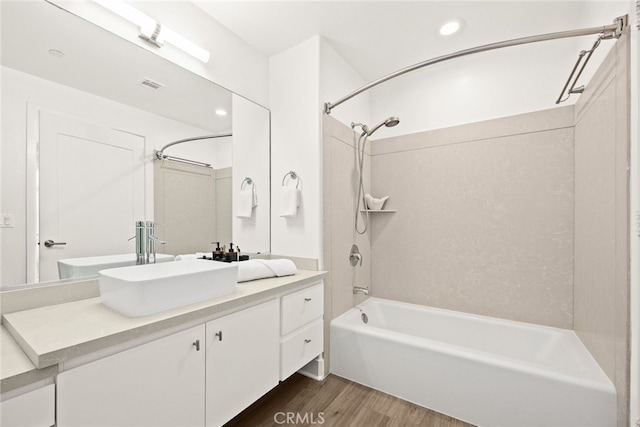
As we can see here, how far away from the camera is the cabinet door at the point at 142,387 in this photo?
833 millimetres

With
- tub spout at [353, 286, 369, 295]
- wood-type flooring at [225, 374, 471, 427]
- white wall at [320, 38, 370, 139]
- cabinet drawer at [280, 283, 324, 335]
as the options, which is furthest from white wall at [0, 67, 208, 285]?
tub spout at [353, 286, 369, 295]

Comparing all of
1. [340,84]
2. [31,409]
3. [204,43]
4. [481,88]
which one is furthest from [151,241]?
[481,88]

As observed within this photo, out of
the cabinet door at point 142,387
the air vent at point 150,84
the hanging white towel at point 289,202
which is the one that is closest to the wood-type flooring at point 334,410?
the cabinet door at point 142,387

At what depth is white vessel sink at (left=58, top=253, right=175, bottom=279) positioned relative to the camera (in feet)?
4.03

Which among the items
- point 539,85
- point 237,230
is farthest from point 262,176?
point 539,85

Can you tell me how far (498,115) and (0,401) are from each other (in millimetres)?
2942

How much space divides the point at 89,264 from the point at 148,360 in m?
0.64

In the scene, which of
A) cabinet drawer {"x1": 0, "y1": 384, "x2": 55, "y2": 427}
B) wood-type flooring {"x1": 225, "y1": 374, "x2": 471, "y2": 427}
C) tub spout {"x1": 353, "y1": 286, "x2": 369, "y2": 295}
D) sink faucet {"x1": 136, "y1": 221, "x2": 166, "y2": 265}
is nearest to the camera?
cabinet drawer {"x1": 0, "y1": 384, "x2": 55, "y2": 427}

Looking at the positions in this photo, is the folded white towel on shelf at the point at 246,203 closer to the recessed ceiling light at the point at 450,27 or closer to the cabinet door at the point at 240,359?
the cabinet door at the point at 240,359

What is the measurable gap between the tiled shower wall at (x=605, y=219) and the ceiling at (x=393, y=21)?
0.46m

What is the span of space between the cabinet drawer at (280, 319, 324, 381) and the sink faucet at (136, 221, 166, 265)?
2.93 feet

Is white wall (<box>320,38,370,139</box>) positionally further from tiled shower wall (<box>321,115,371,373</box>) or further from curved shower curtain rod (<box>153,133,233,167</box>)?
curved shower curtain rod (<box>153,133,233,167</box>)

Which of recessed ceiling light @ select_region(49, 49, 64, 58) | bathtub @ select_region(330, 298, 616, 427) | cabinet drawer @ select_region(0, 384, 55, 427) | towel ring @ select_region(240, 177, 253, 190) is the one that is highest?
recessed ceiling light @ select_region(49, 49, 64, 58)

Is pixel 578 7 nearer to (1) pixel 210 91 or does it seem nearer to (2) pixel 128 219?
(1) pixel 210 91
